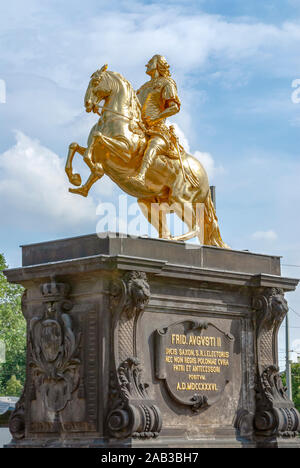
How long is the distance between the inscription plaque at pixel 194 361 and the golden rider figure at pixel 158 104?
3189 mm

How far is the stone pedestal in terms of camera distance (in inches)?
634

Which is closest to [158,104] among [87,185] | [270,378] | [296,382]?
[87,185]

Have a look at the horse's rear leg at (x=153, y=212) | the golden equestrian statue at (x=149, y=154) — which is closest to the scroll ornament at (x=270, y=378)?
the golden equestrian statue at (x=149, y=154)

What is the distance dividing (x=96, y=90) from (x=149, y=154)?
4.81ft

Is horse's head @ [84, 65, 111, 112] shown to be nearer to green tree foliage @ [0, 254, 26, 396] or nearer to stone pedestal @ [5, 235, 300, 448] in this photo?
stone pedestal @ [5, 235, 300, 448]

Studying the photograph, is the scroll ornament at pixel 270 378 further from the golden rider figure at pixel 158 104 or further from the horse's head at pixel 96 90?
the horse's head at pixel 96 90

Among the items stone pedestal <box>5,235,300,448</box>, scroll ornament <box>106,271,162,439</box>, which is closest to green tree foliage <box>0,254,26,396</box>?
stone pedestal <box>5,235,300,448</box>

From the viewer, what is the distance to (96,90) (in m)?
18.7

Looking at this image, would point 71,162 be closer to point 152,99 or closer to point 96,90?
point 96,90

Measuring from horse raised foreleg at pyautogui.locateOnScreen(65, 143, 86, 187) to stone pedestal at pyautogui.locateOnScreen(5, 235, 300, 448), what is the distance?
4.47ft

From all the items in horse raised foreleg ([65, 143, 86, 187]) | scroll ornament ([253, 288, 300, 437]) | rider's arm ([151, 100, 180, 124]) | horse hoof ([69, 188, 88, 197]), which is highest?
rider's arm ([151, 100, 180, 124])

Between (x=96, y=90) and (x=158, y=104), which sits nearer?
(x=96, y=90)
